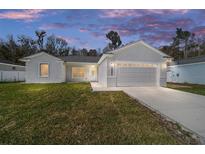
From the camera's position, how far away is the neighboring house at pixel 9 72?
2197 cm

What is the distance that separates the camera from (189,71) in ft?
65.3

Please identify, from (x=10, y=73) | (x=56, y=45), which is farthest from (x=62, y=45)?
(x=10, y=73)

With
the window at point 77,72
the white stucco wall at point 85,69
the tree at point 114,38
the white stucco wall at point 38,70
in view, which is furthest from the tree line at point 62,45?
the white stucco wall at point 38,70

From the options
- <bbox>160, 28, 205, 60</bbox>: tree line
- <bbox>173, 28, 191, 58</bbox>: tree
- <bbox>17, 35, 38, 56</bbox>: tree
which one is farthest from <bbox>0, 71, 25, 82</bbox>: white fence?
<bbox>173, 28, 191, 58</bbox>: tree

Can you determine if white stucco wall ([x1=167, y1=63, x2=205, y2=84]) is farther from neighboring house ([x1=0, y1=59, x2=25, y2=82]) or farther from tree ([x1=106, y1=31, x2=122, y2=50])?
neighboring house ([x1=0, y1=59, x2=25, y2=82])

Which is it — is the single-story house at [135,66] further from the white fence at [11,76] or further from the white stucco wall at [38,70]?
the white fence at [11,76]

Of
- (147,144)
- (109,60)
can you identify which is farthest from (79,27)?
(147,144)

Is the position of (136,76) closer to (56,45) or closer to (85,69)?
(85,69)

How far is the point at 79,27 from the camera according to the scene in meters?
28.8

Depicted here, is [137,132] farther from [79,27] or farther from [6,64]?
[79,27]

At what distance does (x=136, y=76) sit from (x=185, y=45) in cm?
3051

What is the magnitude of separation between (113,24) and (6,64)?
16.0m
